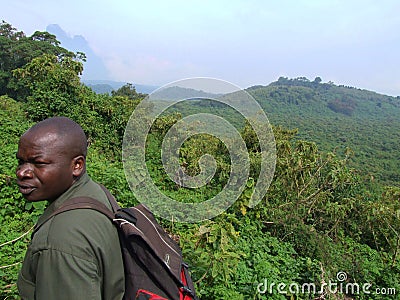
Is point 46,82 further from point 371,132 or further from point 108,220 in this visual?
point 371,132

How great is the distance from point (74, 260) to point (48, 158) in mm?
329

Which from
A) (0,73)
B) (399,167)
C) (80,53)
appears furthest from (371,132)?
(0,73)

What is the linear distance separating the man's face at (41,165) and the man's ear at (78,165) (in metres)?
0.02

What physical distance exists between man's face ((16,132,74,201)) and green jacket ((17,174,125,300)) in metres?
0.08

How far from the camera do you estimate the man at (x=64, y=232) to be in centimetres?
87

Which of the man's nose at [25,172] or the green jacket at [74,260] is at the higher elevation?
the man's nose at [25,172]

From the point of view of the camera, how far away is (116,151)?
757 cm

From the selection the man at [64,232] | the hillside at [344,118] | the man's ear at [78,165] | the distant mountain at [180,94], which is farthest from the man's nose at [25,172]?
the hillside at [344,118]

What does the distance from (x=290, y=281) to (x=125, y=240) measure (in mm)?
2709

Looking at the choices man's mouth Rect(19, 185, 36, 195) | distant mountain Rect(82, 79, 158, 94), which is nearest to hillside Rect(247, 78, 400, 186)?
distant mountain Rect(82, 79, 158, 94)

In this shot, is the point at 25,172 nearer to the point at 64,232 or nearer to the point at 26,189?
the point at 26,189

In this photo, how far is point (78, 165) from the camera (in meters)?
1.06

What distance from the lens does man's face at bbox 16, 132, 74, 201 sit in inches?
38.6

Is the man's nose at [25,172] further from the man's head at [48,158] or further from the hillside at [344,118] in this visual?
the hillside at [344,118]
